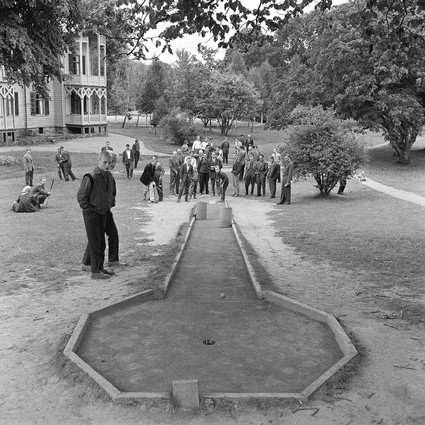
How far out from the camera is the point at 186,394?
499cm

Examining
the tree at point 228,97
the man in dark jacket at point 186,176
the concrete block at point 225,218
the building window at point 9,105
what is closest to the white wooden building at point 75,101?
the building window at point 9,105

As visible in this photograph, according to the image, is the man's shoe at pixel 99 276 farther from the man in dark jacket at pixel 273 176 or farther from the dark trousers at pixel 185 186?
the man in dark jacket at pixel 273 176

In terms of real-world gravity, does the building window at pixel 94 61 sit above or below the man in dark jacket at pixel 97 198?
above

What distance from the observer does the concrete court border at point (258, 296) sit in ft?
16.7

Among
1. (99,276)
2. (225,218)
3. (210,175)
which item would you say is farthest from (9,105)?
(99,276)

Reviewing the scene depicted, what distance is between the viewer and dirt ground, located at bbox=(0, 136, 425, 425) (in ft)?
16.1

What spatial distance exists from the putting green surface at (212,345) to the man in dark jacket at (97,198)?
1.56m

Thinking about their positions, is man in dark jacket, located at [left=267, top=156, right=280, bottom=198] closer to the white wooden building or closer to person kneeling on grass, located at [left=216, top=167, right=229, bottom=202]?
person kneeling on grass, located at [left=216, top=167, right=229, bottom=202]

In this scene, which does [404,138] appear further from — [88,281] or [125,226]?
[88,281]

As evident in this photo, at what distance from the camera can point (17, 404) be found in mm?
5121

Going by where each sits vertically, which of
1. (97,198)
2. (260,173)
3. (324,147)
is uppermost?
(324,147)

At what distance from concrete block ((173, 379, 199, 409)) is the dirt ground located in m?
0.10

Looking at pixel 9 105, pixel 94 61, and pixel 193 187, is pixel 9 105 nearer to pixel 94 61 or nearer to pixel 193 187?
pixel 94 61

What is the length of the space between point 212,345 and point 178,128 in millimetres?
39540
